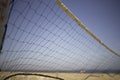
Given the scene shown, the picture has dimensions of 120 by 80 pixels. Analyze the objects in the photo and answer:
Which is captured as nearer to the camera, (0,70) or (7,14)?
(7,14)

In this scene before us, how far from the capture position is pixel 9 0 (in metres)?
2.07

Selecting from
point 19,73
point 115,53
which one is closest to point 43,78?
point 19,73

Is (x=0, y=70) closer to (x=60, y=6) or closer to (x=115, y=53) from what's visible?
(x=60, y=6)

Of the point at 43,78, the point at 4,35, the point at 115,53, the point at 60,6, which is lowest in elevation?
the point at 43,78

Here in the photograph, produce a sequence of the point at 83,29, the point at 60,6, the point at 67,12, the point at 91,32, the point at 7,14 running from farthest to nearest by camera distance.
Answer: the point at 91,32, the point at 83,29, the point at 67,12, the point at 60,6, the point at 7,14

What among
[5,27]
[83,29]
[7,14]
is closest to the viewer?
[7,14]

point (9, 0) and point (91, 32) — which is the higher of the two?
point (91, 32)

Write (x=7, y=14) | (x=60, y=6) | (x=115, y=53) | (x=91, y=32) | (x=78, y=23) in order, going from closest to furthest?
(x=7, y=14) < (x=60, y=6) < (x=78, y=23) < (x=91, y=32) < (x=115, y=53)

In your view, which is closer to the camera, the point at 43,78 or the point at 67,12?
the point at 67,12

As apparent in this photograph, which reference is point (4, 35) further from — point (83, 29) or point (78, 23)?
point (83, 29)

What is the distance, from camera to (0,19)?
2.35 meters

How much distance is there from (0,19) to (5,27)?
26 cm

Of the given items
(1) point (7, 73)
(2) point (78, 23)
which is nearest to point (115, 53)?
(2) point (78, 23)

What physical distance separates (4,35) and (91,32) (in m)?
3.02
